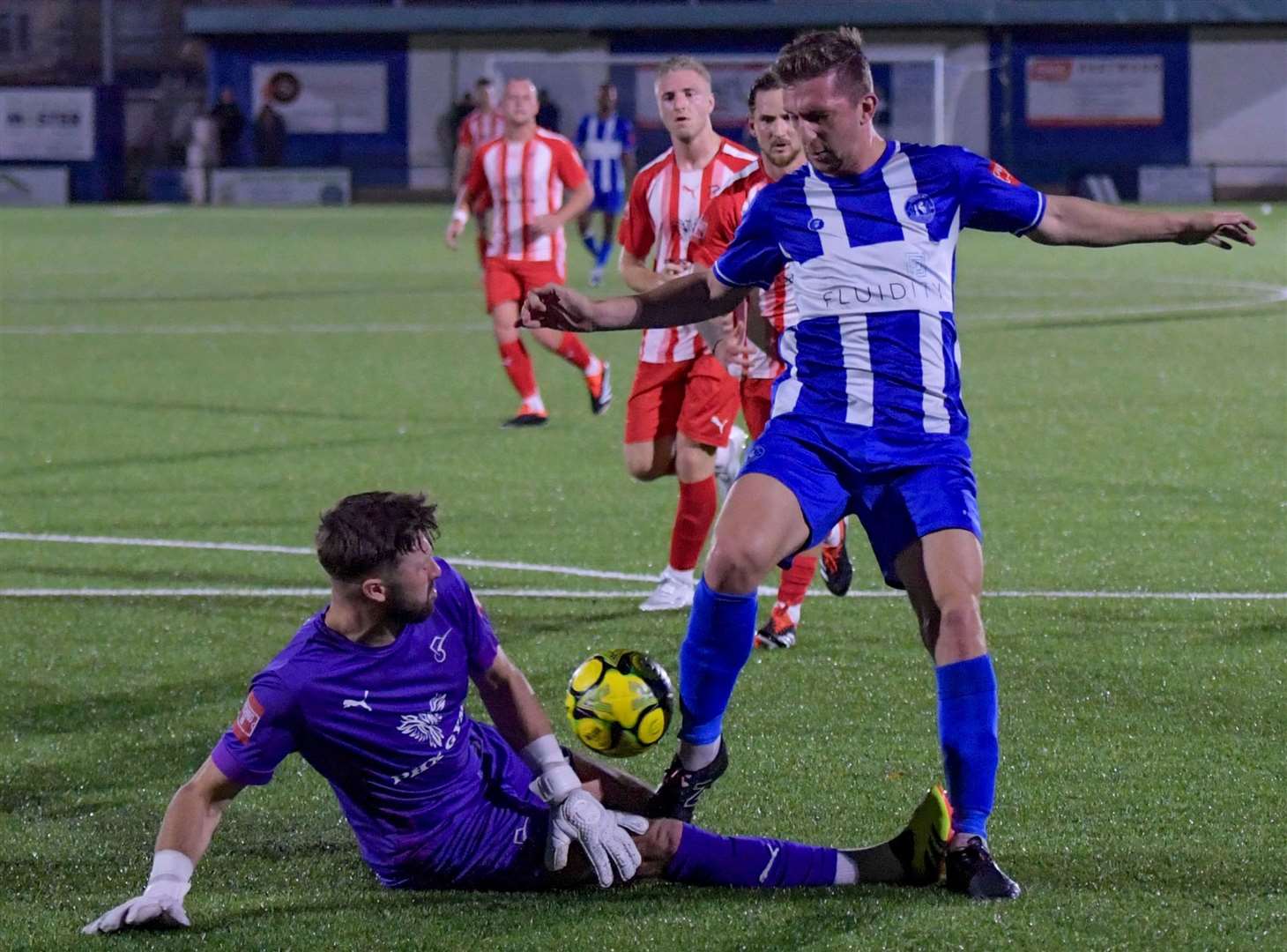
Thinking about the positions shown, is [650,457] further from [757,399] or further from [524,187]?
[524,187]

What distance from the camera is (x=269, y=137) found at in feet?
149

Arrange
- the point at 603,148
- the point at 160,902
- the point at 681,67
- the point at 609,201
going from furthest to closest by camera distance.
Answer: the point at 603,148
the point at 609,201
the point at 681,67
the point at 160,902

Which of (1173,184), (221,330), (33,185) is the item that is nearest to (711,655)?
(221,330)

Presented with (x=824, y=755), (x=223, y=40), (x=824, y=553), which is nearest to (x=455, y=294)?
(x=824, y=553)

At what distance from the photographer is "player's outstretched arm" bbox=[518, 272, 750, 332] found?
15.3 ft

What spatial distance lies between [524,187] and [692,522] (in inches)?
237

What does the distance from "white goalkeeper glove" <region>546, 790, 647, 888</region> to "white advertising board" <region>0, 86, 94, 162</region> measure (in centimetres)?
4486

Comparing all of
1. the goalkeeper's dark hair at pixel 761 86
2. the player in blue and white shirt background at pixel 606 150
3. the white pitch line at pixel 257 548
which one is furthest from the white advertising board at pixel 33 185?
the goalkeeper's dark hair at pixel 761 86

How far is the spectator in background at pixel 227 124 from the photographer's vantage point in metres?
44.8

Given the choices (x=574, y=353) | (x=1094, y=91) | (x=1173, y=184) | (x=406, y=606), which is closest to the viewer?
(x=406, y=606)

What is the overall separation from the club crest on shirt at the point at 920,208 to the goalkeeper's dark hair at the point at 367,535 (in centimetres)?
134

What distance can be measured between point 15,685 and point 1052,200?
Result: 3.69 metres

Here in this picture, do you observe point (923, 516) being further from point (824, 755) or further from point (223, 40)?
point (223, 40)

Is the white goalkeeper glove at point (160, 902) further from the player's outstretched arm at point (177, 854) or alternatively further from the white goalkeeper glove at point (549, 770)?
the white goalkeeper glove at point (549, 770)
